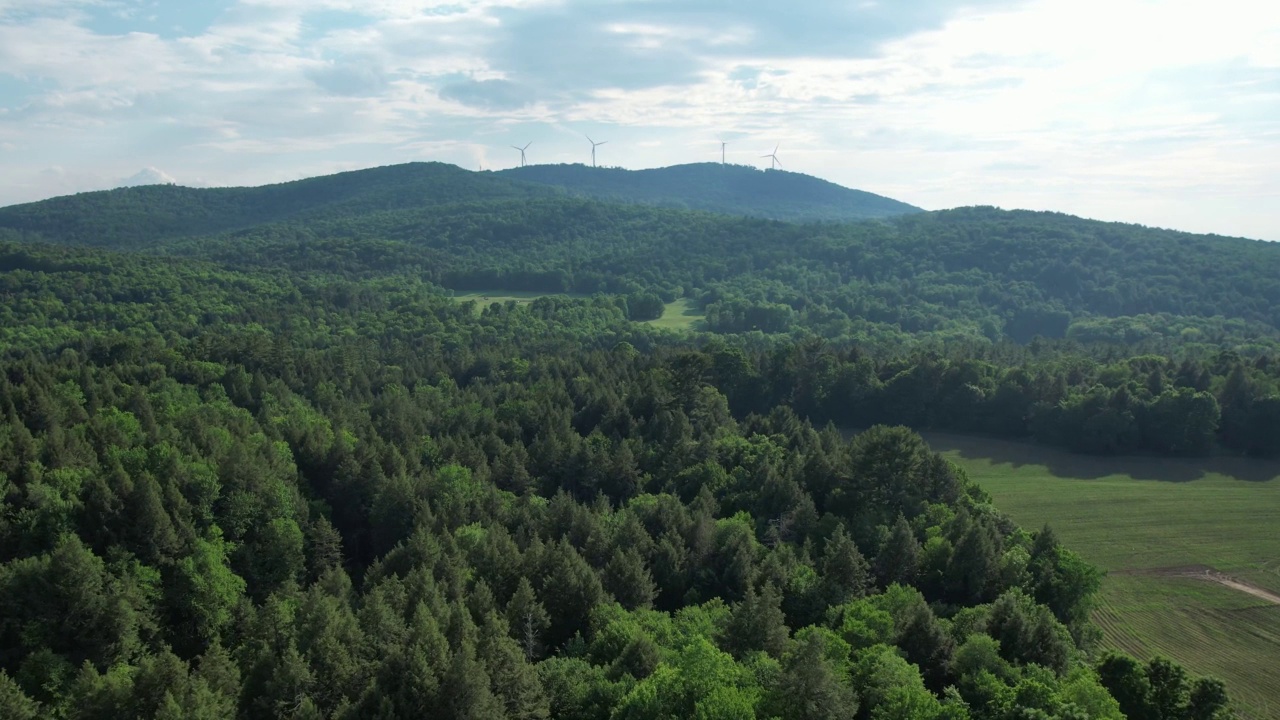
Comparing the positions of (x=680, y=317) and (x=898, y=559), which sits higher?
(x=680, y=317)

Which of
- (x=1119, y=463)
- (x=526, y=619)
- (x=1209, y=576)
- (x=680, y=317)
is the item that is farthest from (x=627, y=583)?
(x=680, y=317)

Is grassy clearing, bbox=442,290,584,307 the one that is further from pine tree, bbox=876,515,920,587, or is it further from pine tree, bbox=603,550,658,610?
pine tree, bbox=876,515,920,587

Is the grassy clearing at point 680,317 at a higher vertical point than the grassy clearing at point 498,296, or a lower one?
lower

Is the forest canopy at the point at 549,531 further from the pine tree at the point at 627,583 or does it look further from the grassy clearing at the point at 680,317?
the grassy clearing at the point at 680,317

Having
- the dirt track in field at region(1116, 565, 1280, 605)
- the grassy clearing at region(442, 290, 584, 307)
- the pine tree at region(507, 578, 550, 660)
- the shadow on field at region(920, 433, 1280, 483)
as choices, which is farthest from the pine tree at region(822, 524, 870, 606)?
the grassy clearing at region(442, 290, 584, 307)

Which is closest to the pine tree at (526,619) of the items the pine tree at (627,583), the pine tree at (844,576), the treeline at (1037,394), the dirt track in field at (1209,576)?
the pine tree at (627,583)

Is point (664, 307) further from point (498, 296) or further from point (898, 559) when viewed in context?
point (898, 559)
